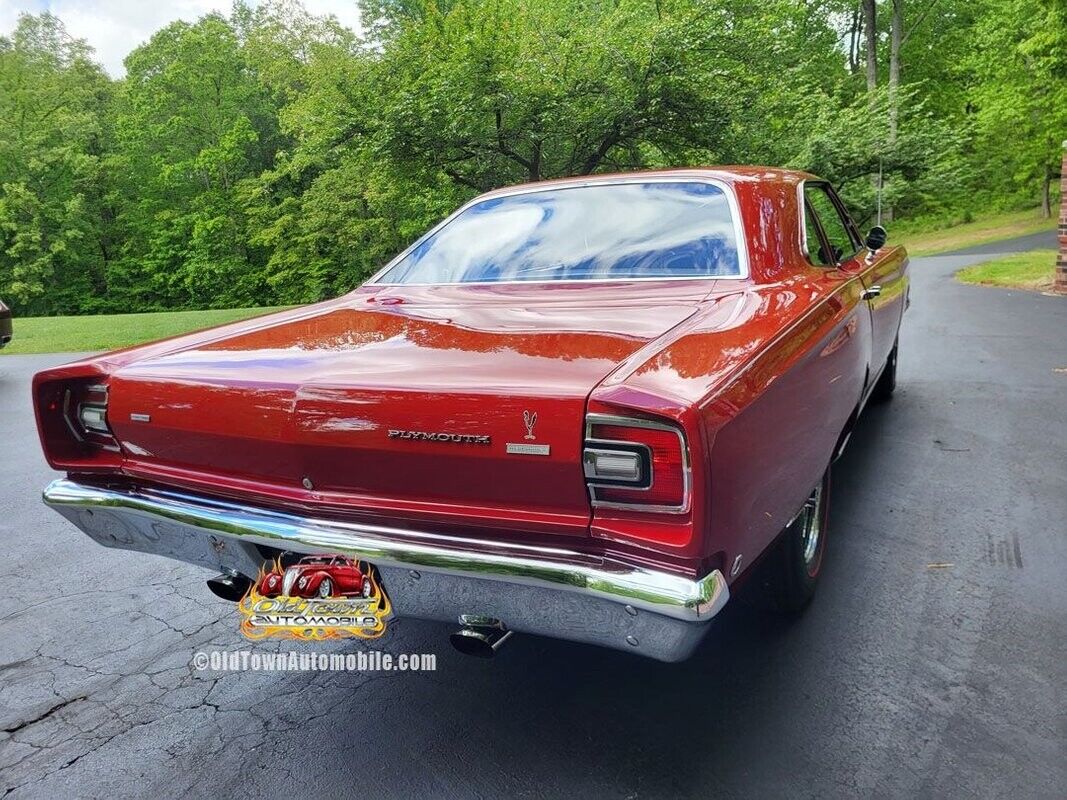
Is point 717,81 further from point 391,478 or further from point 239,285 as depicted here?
point 239,285

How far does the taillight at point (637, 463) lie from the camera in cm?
167

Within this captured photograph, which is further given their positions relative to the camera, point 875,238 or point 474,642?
point 875,238

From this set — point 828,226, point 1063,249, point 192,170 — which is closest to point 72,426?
point 828,226

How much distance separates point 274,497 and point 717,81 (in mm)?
13826

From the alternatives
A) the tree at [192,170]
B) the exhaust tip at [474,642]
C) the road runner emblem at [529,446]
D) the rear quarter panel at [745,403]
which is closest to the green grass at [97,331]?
the rear quarter panel at [745,403]

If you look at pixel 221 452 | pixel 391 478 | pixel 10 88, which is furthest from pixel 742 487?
pixel 10 88

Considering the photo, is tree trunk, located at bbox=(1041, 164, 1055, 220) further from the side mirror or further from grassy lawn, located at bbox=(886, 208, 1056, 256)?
the side mirror

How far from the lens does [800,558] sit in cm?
262

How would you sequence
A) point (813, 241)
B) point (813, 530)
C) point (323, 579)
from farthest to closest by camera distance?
point (813, 241)
point (813, 530)
point (323, 579)

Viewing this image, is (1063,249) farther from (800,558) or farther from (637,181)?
(800,558)

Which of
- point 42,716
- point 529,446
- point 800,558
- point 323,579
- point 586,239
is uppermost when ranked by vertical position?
point 586,239

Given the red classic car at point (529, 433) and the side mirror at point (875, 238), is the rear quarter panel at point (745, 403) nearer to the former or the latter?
the red classic car at point (529, 433)

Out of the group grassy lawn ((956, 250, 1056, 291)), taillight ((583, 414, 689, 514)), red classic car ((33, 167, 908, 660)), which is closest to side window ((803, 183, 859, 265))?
red classic car ((33, 167, 908, 660))

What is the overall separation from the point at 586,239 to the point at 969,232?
31.4 meters
